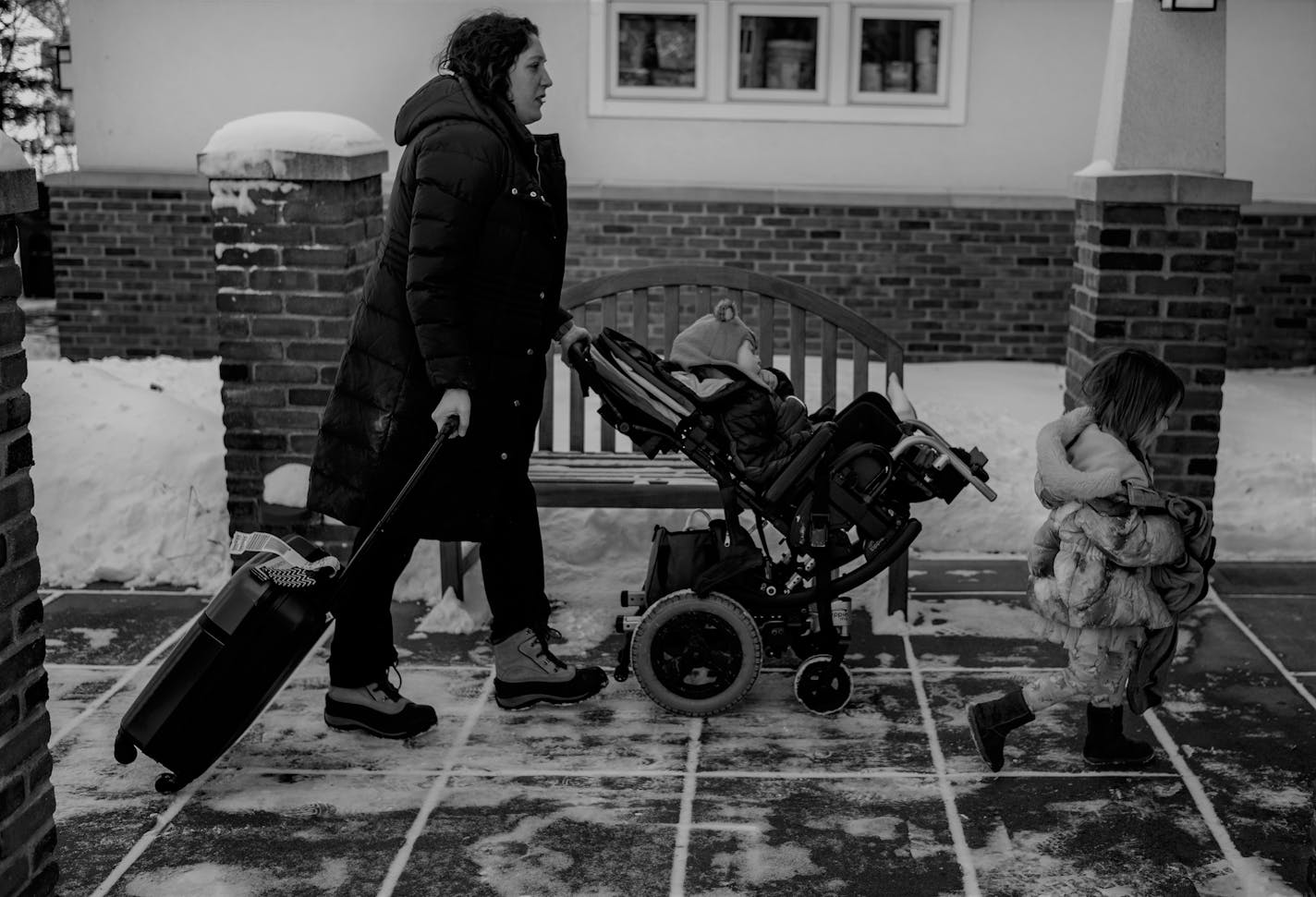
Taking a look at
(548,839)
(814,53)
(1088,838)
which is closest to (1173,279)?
(1088,838)

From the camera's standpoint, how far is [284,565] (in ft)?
13.9

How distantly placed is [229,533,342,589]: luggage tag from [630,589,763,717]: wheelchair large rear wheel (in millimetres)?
947

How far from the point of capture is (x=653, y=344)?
10.9 metres

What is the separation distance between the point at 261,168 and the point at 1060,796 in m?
3.39

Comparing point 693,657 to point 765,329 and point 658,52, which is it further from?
point 658,52

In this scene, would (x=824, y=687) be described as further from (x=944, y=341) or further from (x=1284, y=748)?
Result: (x=944, y=341)

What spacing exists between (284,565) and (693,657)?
1227mm

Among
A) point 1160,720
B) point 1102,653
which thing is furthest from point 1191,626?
point 1102,653

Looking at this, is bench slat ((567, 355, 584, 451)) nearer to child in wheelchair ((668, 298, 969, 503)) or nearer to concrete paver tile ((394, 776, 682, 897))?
child in wheelchair ((668, 298, 969, 503))

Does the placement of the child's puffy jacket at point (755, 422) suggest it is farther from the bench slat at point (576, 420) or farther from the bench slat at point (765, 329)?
the bench slat at point (576, 420)

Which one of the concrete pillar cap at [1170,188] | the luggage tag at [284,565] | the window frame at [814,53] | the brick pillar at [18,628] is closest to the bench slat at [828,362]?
the concrete pillar cap at [1170,188]

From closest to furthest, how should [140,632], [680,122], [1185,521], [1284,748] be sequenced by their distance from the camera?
[1185,521], [1284,748], [140,632], [680,122]

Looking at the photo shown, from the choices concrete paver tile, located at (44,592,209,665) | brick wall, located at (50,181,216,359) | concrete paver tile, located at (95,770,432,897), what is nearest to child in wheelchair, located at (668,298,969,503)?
concrete paver tile, located at (95,770,432,897)

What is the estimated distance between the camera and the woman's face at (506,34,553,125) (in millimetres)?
4430
